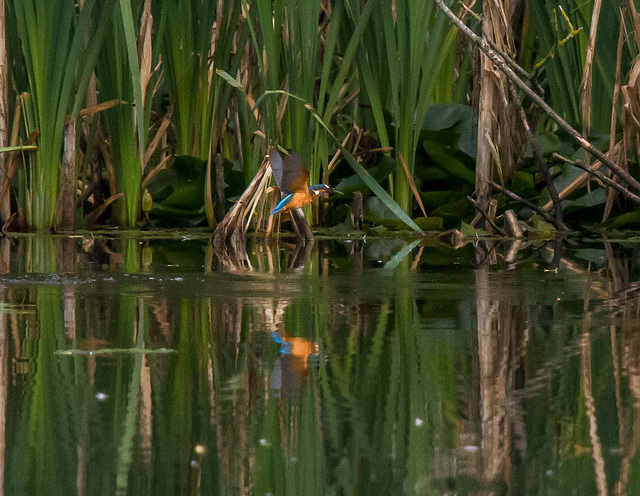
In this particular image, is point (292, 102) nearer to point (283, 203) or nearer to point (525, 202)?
point (283, 203)

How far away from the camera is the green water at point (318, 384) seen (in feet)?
4.48

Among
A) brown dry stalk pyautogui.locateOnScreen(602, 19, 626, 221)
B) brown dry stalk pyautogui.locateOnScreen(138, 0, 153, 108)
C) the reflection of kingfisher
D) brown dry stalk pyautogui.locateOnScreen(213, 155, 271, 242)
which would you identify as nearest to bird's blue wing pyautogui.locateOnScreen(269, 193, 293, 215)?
brown dry stalk pyautogui.locateOnScreen(213, 155, 271, 242)

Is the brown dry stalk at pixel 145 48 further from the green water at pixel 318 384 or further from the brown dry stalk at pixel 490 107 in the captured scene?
the green water at pixel 318 384

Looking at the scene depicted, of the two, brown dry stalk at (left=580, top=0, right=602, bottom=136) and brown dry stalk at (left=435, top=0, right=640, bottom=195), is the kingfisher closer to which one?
brown dry stalk at (left=435, top=0, right=640, bottom=195)

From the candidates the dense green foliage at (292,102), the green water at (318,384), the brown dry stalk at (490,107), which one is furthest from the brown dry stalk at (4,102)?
the brown dry stalk at (490,107)

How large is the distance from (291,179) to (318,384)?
8.87 feet

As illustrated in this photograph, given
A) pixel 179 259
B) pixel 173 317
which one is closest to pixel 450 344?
pixel 173 317

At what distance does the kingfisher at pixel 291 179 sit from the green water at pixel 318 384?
991 millimetres

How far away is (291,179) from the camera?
4.53 meters

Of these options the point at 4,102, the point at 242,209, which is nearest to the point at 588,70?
the point at 242,209

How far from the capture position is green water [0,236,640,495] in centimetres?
137

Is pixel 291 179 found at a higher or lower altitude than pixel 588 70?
lower

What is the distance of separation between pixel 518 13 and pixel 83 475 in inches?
234

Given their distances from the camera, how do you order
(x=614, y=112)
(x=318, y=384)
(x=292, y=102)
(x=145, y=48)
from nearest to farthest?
(x=318, y=384)
(x=614, y=112)
(x=292, y=102)
(x=145, y=48)
